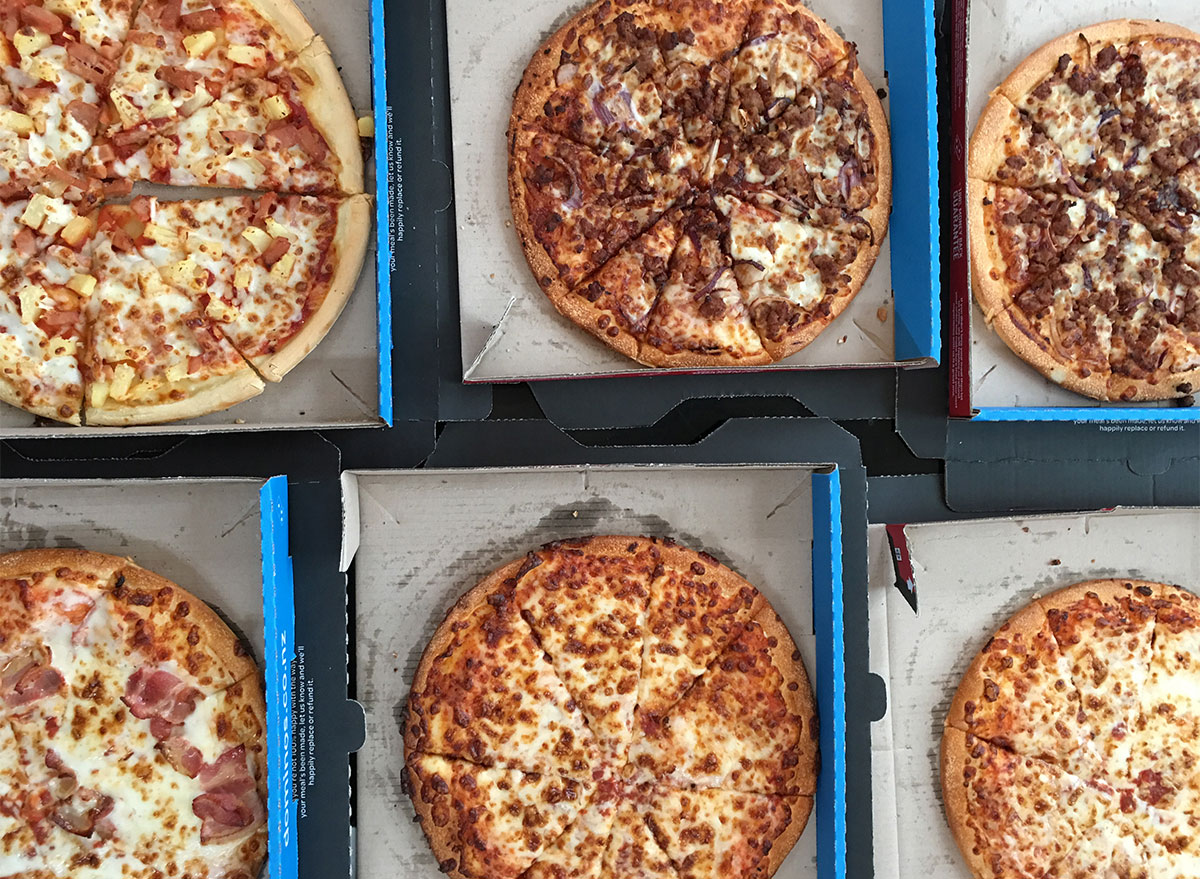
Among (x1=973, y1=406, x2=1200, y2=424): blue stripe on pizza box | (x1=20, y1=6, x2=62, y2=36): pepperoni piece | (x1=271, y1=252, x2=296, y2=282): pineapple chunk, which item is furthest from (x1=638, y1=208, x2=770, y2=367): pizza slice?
(x1=20, y1=6, x2=62, y2=36): pepperoni piece

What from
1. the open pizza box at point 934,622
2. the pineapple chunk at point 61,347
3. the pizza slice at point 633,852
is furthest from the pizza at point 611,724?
the pineapple chunk at point 61,347

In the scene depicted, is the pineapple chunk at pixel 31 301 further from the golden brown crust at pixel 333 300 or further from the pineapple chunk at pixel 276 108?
the pineapple chunk at pixel 276 108

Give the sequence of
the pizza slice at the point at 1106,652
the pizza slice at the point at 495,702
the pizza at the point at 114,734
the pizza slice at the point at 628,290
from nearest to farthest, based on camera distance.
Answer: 1. the pizza at the point at 114,734
2. the pizza slice at the point at 495,702
3. the pizza slice at the point at 628,290
4. the pizza slice at the point at 1106,652

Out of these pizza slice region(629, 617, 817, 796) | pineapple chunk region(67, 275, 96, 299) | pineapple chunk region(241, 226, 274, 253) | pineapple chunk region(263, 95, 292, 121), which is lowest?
pizza slice region(629, 617, 817, 796)

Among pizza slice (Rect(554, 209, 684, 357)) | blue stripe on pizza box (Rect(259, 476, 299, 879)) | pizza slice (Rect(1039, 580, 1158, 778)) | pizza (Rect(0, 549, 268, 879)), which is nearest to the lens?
blue stripe on pizza box (Rect(259, 476, 299, 879))

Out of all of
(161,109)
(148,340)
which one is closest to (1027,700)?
(148,340)

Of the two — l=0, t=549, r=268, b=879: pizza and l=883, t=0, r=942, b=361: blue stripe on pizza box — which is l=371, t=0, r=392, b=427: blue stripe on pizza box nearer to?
l=0, t=549, r=268, b=879: pizza

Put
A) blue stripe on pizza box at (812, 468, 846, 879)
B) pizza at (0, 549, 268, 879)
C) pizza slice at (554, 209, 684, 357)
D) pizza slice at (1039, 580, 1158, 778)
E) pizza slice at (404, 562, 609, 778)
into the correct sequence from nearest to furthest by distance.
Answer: blue stripe on pizza box at (812, 468, 846, 879), pizza at (0, 549, 268, 879), pizza slice at (404, 562, 609, 778), pizza slice at (554, 209, 684, 357), pizza slice at (1039, 580, 1158, 778)
